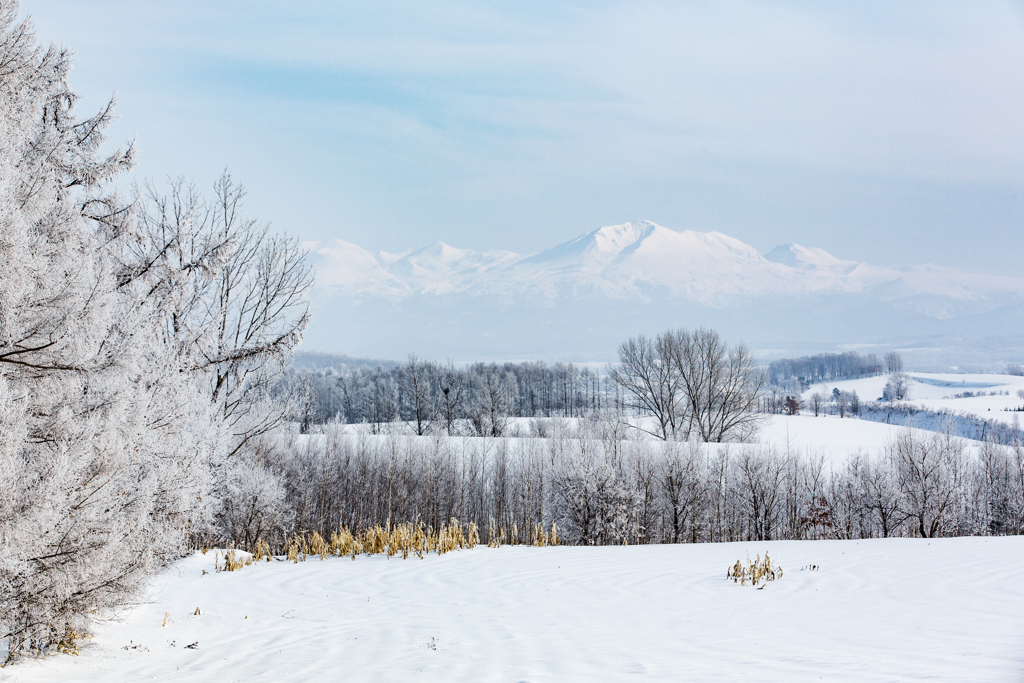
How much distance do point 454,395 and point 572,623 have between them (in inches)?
2333

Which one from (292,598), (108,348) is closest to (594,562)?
(292,598)

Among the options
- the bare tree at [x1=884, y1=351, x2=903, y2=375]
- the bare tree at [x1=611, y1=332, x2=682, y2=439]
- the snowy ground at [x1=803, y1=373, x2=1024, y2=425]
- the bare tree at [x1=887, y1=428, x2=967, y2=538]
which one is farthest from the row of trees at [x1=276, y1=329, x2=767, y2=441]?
the bare tree at [x1=884, y1=351, x2=903, y2=375]

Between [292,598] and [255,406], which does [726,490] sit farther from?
[292,598]

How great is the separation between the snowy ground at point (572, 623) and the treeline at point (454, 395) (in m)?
32.4

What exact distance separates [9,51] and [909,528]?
28946 mm

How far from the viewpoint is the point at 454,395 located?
65.9 meters

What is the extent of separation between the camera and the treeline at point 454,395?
5397 cm

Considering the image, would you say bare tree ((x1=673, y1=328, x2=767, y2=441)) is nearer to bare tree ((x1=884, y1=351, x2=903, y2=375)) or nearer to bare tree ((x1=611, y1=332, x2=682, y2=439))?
bare tree ((x1=611, y1=332, x2=682, y2=439))

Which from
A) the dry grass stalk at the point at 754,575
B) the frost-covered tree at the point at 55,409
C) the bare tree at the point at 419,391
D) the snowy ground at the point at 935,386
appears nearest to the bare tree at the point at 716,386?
the bare tree at the point at 419,391

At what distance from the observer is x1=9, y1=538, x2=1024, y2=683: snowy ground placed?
5145 mm

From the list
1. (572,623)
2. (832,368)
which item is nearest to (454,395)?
(572,623)

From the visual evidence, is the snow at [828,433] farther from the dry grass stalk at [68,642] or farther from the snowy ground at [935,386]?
the snowy ground at [935,386]

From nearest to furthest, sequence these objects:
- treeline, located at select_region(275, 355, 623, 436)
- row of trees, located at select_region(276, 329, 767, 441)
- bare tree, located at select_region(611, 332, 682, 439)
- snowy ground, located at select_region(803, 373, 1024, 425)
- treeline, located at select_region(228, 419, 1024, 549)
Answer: treeline, located at select_region(228, 419, 1024, 549) < row of trees, located at select_region(276, 329, 767, 441) < bare tree, located at select_region(611, 332, 682, 439) < treeline, located at select_region(275, 355, 623, 436) < snowy ground, located at select_region(803, 373, 1024, 425)

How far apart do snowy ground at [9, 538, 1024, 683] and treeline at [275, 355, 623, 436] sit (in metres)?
32.4
